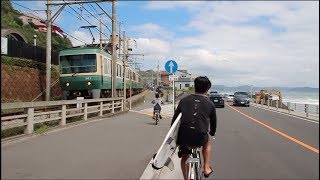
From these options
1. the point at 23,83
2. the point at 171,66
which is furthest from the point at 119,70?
the point at 171,66

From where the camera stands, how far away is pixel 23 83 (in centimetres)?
3144

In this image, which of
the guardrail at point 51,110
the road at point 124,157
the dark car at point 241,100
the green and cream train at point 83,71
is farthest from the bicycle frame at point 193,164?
the dark car at point 241,100

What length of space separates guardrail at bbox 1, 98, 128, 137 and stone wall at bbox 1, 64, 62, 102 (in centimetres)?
700

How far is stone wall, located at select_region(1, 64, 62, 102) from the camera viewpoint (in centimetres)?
2856

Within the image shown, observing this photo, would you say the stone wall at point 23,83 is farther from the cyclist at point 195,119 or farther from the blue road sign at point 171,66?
the cyclist at point 195,119

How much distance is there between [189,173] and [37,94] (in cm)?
2965

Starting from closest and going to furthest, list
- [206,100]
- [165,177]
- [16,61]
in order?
[206,100] < [165,177] < [16,61]

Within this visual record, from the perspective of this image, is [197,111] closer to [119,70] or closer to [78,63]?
[78,63]

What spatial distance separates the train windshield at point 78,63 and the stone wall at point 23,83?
12.1 feet

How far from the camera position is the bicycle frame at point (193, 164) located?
5.84 metres

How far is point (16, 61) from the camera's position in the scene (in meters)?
31.2

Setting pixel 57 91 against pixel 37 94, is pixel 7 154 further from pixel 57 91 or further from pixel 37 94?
pixel 57 91

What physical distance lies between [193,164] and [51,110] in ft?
48.4

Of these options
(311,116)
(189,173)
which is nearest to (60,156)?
(189,173)
